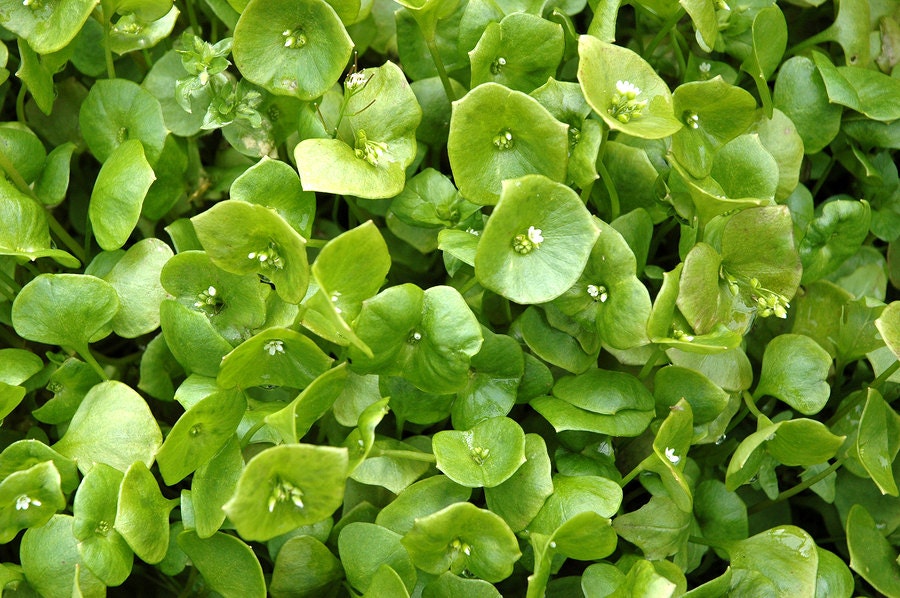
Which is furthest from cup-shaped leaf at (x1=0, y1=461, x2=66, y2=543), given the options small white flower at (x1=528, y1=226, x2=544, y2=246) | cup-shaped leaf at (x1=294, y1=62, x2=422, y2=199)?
small white flower at (x1=528, y1=226, x2=544, y2=246)

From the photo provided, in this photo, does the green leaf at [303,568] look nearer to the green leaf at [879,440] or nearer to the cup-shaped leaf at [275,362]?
the cup-shaped leaf at [275,362]

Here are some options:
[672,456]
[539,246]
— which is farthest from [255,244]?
[672,456]

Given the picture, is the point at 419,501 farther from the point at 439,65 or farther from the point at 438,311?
the point at 439,65

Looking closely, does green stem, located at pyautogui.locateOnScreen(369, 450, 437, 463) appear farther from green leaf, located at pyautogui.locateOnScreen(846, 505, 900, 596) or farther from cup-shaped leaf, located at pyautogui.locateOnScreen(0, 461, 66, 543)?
green leaf, located at pyautogui.locateOnScreen(846, 505, 900, 596)

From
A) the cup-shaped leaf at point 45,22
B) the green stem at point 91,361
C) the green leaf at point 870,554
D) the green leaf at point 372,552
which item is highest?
the cup-shaped leaf at point 45,22

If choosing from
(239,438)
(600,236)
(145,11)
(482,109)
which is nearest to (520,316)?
(600,236)

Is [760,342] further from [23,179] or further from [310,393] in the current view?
[23,179]

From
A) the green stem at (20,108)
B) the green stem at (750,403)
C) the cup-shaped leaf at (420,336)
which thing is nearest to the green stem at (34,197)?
the green stem at (20,108)
